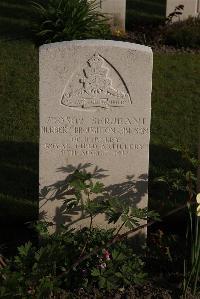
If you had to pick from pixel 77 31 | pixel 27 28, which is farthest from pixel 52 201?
pixel 27 28

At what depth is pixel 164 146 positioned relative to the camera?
24.5 ft

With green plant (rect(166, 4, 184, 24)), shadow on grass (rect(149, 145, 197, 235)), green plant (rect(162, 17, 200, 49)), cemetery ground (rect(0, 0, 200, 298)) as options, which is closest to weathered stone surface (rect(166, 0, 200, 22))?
green plant (rect(166, 4, 184, 24))

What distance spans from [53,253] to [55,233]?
0.89 m

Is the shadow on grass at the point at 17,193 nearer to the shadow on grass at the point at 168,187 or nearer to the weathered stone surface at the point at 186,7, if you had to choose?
the shadow on grass at the point at 168,187

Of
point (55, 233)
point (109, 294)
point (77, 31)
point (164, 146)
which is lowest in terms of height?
point (109, 294)

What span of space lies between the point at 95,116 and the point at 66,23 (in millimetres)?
5082

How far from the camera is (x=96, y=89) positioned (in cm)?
500

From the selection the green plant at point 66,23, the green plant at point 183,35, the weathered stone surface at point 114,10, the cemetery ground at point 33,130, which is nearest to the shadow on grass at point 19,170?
the cemetery ground at point 33,130

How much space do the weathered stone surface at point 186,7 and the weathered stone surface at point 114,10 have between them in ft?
2.74

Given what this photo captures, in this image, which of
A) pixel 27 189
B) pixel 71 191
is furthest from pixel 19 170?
pixel 71 191

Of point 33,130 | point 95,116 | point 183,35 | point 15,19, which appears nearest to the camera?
point 95,116

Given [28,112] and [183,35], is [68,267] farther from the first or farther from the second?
[183,35]

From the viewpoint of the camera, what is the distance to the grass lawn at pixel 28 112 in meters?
6.41

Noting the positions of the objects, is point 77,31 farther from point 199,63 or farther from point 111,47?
point 111,47
